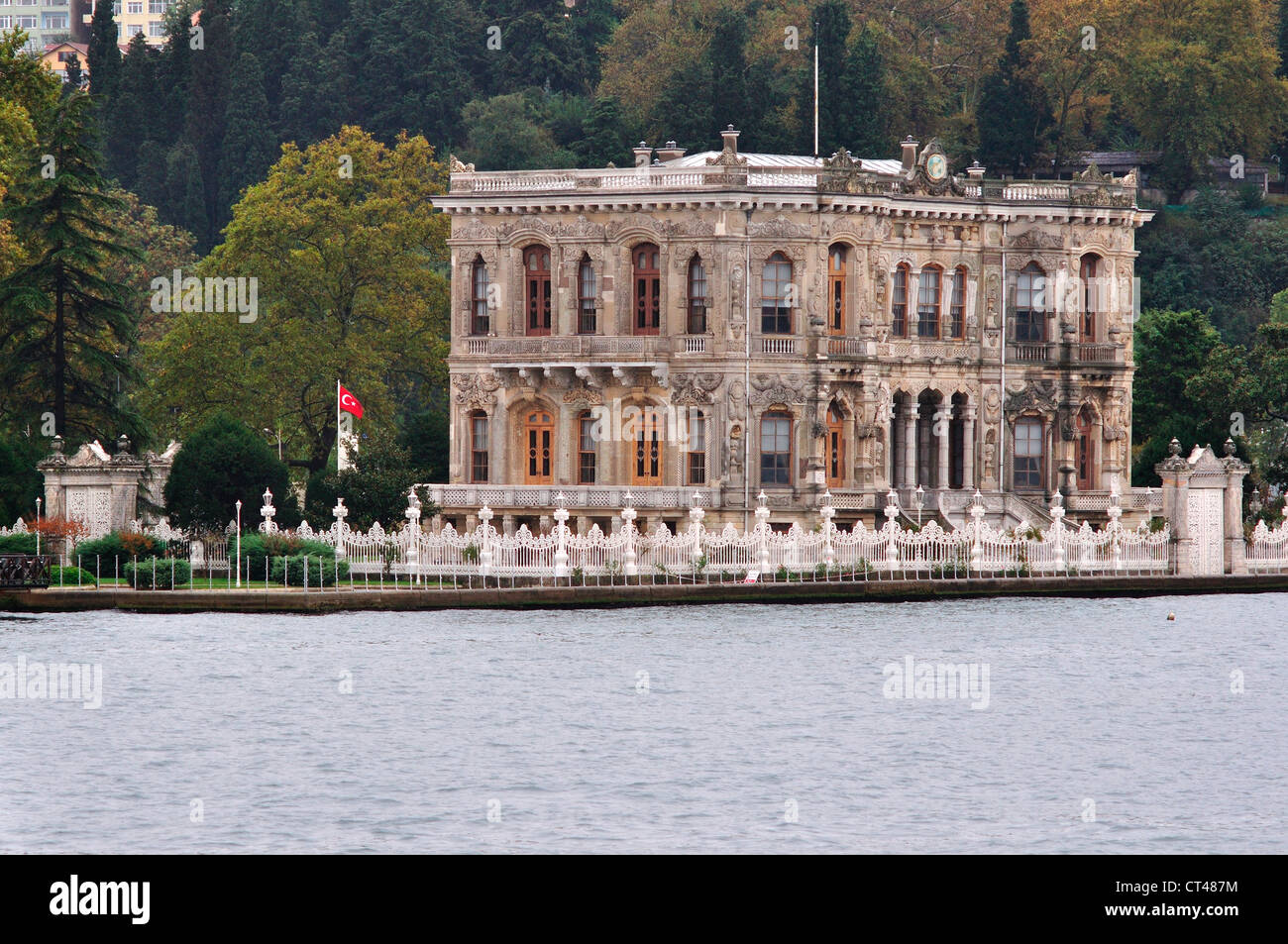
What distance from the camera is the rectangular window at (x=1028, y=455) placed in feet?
258

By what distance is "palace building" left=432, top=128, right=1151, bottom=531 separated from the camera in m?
73.8

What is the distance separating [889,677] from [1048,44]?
6238cm

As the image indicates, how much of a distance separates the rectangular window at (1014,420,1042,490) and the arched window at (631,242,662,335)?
38.0 ft

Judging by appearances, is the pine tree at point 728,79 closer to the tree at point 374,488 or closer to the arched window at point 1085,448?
the arched window at point 1085,448

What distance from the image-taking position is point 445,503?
74.2 metres

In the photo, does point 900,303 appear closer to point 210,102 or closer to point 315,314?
point 315,314

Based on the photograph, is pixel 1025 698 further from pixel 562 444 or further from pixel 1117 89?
pixel 1117 89

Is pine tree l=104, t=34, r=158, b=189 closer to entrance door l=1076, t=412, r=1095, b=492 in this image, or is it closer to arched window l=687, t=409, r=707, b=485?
arched window l=687, t=409, r=707, b=485

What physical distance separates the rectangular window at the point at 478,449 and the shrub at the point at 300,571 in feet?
51.4

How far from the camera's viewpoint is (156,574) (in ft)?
198

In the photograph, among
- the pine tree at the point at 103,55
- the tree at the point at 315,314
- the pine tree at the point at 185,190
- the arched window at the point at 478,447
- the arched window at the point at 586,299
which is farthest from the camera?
the pine tree at the point at 103,55

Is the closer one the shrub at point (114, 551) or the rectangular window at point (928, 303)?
the shrub at point (114, 551)

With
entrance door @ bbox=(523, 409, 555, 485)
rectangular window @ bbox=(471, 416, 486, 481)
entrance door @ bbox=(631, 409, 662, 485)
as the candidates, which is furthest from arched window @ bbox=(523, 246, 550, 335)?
entrance door @ bbox=(631, 409, 662, 485)

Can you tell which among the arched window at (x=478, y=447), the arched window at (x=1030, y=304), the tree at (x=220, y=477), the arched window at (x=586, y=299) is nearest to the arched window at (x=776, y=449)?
the arched window at (x=586, y=299)
